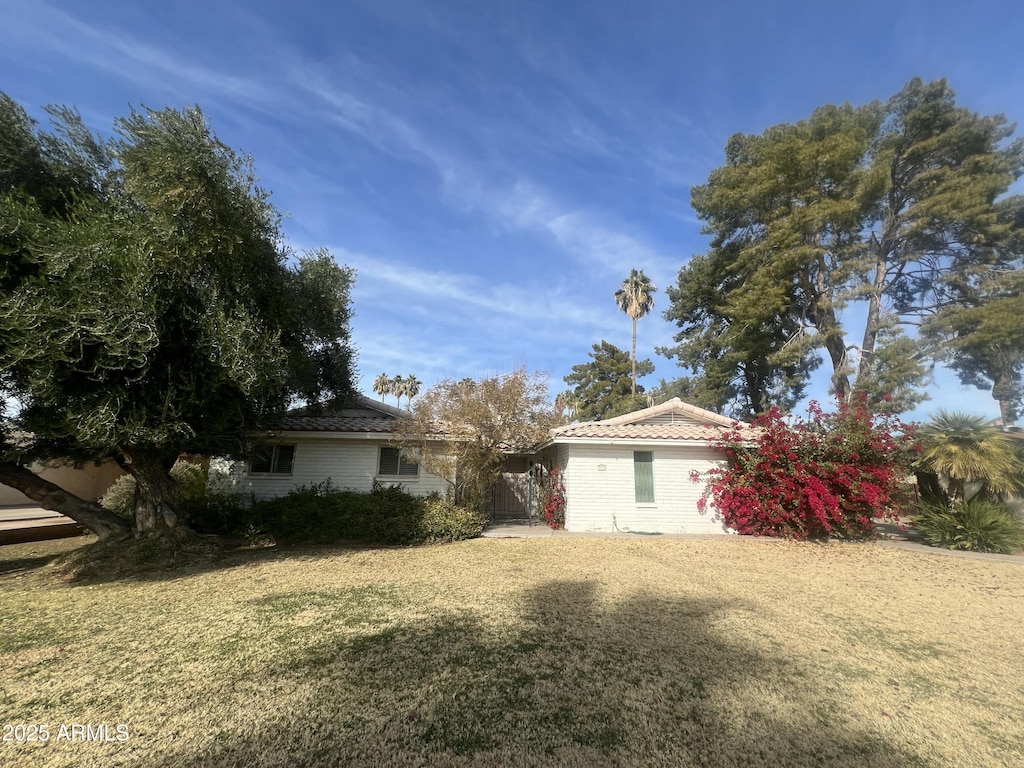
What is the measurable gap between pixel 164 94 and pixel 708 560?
14456 millimetres

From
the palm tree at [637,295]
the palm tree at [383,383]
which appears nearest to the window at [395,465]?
the palm tree at [637,295]

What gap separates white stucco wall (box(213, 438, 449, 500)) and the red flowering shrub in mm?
3239

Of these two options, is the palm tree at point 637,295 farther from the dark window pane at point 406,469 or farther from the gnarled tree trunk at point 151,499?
the gnarled tree trunk at point 151,499

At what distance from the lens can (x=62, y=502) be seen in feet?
27.6

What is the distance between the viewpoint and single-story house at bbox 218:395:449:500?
13562 millimetres

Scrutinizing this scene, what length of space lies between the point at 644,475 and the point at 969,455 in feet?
24.9

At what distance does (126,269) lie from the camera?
6402mm

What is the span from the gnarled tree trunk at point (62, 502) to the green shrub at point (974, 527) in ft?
61.5

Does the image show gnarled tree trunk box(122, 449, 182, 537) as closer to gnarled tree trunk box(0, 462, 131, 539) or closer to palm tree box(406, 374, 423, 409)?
gnarled tree trunk box(0, 462, 131, 539)

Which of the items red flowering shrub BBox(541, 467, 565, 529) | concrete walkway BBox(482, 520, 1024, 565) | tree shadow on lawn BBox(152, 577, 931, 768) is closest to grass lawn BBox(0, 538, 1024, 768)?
tree shadow on lawn BBox(152, 577, 931, 768)

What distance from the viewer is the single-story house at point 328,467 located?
1356 cm

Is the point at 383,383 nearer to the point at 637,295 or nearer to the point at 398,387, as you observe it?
the point at 398,387

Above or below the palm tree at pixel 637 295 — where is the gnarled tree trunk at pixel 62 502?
below

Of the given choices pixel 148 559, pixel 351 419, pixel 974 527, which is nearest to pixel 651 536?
pixel 974 527
